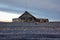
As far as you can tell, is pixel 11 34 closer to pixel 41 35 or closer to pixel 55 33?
pixel 41 35

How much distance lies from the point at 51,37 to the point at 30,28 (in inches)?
11.6

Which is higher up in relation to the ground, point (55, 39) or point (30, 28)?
point (30, 28)

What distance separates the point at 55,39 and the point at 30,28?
350 mm

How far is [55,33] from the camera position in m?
1.82

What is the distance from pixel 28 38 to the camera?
1.80 metres

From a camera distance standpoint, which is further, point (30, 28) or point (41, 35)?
point (30, 28)

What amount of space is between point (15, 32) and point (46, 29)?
385 millimetres

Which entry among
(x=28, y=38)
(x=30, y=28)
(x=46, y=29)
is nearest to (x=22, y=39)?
(x=28, y=38)

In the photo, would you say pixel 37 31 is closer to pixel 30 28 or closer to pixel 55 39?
pixel 30 28

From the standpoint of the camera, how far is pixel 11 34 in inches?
72.0

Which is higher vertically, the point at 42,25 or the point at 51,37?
the point at 42,25

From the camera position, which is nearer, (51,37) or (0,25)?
(51,37)

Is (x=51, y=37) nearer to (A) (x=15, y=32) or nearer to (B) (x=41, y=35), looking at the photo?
(B) (x=41, y=35)

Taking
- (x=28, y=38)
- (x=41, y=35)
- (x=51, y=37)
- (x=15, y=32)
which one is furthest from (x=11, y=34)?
(x=51, y=37)
